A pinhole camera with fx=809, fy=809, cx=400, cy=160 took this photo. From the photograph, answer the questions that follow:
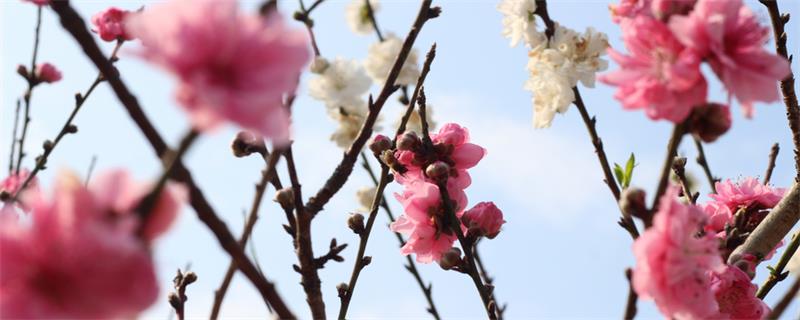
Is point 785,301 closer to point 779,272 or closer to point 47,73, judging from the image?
point 779,272

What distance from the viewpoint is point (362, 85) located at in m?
3.10

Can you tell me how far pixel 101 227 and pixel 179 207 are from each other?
8 centimetres

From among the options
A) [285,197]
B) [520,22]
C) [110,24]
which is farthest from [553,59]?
[110,24]

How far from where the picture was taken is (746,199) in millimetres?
2045

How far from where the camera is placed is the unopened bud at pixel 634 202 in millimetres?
1054

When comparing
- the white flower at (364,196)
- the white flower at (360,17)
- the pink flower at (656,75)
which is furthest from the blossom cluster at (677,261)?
the white flower at (364,196)

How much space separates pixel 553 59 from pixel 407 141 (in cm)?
61

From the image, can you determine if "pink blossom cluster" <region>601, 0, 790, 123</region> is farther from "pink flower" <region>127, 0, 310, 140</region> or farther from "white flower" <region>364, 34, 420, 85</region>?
"white flower" <region>364, 34, 420, 85</region>

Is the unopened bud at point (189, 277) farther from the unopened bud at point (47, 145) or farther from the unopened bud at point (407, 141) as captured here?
the unopened bud at point (47, 145)

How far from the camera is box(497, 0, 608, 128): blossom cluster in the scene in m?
2.09

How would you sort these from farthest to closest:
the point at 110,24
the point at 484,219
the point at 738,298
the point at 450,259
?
the point at 110,24, the point at 484,219, the point at 450,259, the point at 738,298

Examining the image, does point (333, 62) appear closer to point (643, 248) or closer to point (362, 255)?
point (362, 255)

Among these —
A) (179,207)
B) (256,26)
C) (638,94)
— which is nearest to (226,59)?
(256,26)

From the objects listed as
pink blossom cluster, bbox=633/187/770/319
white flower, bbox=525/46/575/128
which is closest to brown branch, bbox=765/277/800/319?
pink blossom cluster, bbox=633/187/770/319
